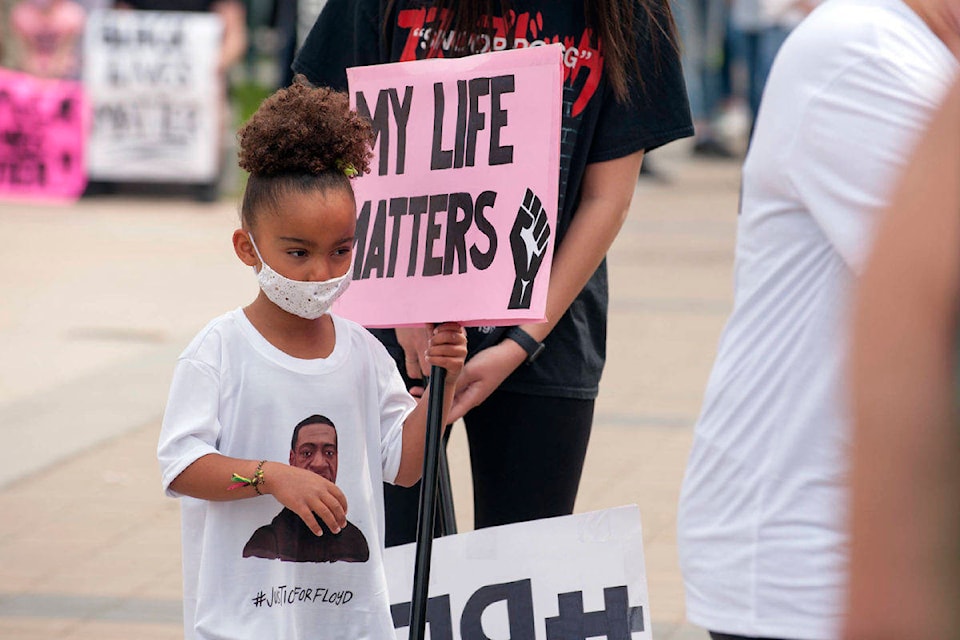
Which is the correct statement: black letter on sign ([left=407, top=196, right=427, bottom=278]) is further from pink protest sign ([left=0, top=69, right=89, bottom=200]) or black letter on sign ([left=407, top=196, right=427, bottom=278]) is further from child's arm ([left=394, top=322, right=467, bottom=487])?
pink protest sign ([left=0, top=69, right=89, bottom=200])

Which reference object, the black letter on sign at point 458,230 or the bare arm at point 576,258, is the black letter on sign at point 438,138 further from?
the bare arm at point 576,258

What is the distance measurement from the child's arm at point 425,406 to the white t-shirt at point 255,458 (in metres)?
0.11

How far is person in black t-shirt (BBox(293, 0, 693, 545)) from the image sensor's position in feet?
9.27

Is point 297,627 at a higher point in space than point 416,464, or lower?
lower

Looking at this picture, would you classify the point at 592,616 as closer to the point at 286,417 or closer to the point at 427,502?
the point at 427,502

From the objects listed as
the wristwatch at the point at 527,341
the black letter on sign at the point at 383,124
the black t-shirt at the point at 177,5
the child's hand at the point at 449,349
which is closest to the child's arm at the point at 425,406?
the child's hand at the point at 449,349

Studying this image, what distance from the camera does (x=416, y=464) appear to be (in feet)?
8.66

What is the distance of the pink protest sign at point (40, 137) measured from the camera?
11.9 metres

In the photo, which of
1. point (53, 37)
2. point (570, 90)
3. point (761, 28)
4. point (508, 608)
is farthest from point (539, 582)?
point (761, 28)

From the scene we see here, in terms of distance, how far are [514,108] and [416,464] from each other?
1.94 ft

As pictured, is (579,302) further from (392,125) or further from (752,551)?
(752,551)

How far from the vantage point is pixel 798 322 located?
202 cm

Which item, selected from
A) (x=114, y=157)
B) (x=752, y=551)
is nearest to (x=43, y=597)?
(x=752, y=551)

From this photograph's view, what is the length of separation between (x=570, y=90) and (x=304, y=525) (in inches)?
35.3
